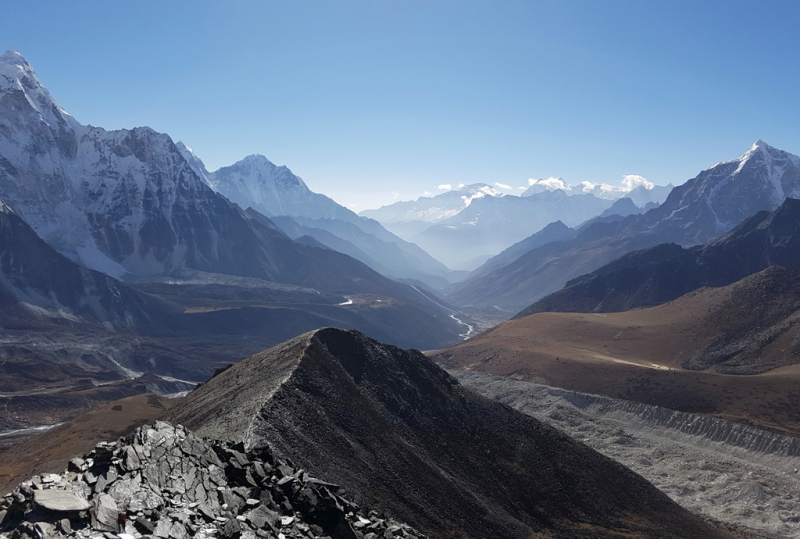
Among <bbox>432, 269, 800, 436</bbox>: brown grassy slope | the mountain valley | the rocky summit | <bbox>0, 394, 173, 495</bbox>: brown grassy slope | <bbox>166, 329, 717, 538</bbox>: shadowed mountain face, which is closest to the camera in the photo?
the rocky summit

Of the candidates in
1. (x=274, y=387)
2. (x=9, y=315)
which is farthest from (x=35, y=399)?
(x=274, y=387)

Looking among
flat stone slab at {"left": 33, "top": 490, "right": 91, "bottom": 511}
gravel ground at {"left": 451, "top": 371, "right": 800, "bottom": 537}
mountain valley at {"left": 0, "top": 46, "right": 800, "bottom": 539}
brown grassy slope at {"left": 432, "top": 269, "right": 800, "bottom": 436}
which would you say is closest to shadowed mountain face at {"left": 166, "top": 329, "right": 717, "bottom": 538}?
mountain valley at {"left": 0, "top": 46, "right": 800, "bottom": 539}

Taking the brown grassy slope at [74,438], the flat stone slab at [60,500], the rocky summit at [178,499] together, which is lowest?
the brown grassy slope at [74,438]

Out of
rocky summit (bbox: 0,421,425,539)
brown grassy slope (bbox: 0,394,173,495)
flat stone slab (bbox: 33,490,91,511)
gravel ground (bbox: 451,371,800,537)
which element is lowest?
gravel ground (bbox: 451,371,800,537)

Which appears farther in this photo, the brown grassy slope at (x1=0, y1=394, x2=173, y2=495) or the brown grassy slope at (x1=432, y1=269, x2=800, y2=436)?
the brown grassy slope at (x1=432, y1=269, x2=800, y2=436)

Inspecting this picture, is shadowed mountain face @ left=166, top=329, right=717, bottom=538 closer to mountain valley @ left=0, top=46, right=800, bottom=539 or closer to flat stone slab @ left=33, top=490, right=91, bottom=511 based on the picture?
mountain valley @ left=0, top=46, right=800, bottom=539

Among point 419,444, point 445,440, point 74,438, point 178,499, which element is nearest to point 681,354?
point 445,440

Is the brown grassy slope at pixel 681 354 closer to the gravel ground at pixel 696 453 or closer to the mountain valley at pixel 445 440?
the mountain valley at pixel 445 440

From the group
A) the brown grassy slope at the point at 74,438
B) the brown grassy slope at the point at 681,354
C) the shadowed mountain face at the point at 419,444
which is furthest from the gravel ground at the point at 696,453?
the brown grassy slope at the point at 74,438
